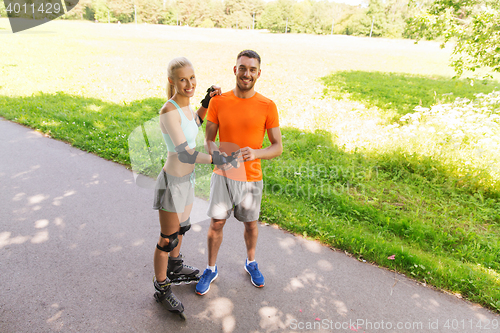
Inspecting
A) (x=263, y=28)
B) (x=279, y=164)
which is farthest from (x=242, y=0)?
(x=279, y=164)

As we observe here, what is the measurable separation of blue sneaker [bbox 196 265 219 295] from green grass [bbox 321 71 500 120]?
796 cm

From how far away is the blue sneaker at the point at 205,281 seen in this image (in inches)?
117

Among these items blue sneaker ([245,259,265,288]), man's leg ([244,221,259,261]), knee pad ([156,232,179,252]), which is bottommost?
blue sneaker ([245,259,265,288])

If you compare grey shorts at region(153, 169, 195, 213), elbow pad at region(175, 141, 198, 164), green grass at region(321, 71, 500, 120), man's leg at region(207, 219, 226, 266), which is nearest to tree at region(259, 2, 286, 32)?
green grass at region(321, 71, 500, 120)

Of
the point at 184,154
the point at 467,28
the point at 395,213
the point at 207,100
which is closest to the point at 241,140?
the point at 207,100

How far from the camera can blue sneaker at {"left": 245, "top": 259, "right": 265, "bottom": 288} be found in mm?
3098

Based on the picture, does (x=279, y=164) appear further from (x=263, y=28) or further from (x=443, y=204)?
(x=263, y=28)

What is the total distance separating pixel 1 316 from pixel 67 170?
327cm

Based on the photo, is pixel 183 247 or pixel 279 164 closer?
pixel 183 247

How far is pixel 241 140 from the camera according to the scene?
2.69 metres

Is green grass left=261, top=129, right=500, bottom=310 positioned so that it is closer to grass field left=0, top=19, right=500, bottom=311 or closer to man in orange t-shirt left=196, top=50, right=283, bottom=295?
grass field left=0, top=19, right=500, bottom=311

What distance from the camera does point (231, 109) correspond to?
263 centimetres

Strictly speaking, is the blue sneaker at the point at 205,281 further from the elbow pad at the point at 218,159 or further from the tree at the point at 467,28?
the tree at the point at 467,28

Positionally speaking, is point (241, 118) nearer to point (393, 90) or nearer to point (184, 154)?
point (184, 154)
